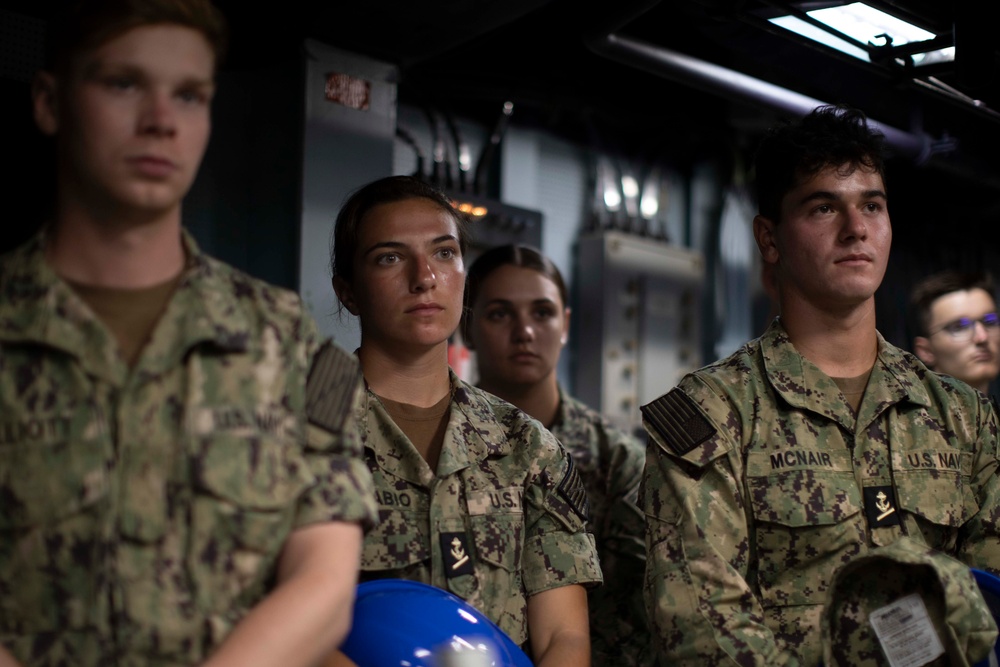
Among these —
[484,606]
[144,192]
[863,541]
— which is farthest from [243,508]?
[863,541]

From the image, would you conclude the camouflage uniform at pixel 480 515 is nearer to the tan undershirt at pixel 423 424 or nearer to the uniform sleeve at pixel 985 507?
the tan undershirt at pixel 423 424

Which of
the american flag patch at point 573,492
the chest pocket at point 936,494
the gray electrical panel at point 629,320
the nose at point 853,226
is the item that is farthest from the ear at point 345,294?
the gray electrical panel at point 629,320

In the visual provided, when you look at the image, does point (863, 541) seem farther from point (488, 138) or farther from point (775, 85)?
point (488, 138)

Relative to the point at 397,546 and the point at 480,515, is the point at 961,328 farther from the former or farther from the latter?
the point at 397,546

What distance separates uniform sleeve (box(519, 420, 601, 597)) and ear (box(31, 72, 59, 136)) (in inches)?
43.5

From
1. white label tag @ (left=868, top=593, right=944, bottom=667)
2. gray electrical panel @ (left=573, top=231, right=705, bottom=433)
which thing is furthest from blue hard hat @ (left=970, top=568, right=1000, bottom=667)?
gray electrical panel @ (left=573, top=231, right=705, bottom=433)

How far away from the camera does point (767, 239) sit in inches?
84.8

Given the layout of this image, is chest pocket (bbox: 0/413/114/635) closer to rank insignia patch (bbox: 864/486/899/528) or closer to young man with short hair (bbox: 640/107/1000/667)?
young man with short hair (bbox: 640/107/1000/667)

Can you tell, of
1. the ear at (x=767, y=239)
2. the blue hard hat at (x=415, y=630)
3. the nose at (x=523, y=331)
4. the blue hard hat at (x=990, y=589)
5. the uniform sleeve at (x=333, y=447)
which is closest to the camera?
the uniform sleeve at (x=333, y=447)

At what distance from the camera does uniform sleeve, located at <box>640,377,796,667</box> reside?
181 cm

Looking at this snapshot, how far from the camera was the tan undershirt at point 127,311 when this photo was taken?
4.02 ft

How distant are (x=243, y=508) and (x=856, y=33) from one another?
2.12 m

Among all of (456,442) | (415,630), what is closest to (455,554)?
(456,442)

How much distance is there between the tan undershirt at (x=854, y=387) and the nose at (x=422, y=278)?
0.86 meters
